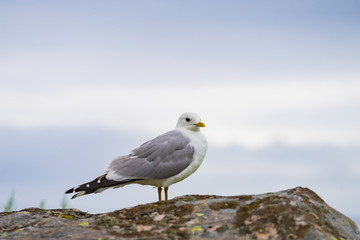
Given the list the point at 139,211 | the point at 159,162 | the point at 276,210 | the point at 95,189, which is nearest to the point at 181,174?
the point at 159,162

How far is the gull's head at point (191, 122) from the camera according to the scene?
1144 cm

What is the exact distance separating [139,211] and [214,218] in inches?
49.4

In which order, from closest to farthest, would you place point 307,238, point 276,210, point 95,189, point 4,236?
1. point 307,238
2. point 276,210
3. point 4,236
4. point 95,189

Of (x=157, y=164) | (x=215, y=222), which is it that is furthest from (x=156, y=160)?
(x=215, y=222)

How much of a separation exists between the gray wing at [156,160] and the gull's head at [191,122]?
462mm

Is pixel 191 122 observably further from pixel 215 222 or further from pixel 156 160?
pixel 215 222

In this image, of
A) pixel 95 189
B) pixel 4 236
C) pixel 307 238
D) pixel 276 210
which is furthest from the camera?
pixel 95 189

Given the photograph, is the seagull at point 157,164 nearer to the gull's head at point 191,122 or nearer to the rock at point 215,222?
the gull's head at point 191,122

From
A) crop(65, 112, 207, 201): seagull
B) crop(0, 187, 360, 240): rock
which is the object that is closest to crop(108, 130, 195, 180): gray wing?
crop(65, 112, 207, 201): seagull

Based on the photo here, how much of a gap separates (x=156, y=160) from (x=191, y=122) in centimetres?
134

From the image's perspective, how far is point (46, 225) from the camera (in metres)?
7.87

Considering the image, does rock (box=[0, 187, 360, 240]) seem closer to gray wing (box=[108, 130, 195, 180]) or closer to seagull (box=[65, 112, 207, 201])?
seagull (box=[65, 112, 207, 201])

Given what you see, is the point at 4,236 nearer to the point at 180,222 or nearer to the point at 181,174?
the point at 180,222

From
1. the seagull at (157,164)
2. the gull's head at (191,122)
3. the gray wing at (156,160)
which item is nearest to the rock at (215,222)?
the seagull at (157,164)
